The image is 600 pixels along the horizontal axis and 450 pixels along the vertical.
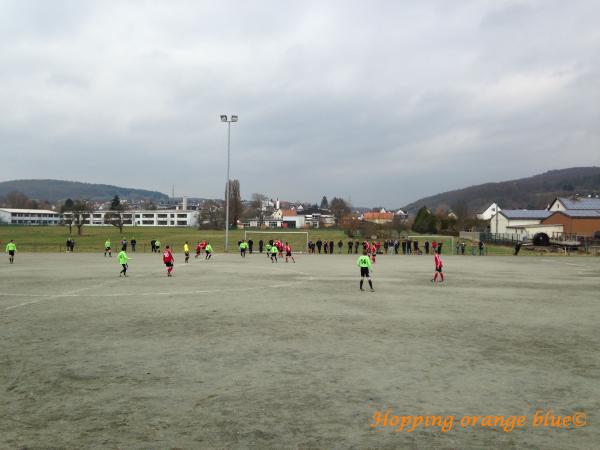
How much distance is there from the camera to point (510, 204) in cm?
19588

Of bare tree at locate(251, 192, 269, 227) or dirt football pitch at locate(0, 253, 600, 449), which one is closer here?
dirt football pitch at locate(0, 253, 600, 449)

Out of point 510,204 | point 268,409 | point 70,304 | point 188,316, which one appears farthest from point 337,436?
point 510,204

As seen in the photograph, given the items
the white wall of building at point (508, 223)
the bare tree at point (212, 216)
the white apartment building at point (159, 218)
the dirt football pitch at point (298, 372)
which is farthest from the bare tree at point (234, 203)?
the dirt football pitch at point (298, 372)

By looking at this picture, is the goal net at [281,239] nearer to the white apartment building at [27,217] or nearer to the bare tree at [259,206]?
the bare tree at [259,206]

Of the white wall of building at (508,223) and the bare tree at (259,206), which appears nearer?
the white wall of building at (508,223)

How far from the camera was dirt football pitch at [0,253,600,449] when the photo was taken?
20.0ft

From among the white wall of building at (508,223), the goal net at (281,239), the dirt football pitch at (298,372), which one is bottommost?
the dirt football pitch at (298,372)

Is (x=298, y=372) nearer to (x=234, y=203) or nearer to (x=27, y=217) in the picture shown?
(x=234, y=203)

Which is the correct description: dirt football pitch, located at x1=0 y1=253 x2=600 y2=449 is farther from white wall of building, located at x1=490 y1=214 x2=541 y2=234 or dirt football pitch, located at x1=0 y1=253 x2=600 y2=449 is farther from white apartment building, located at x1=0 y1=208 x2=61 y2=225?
white apartment building, located at x1=0 y1=208 x2=61 y2=225

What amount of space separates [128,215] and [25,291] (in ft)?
536

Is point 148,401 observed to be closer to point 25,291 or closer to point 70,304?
point 70,304

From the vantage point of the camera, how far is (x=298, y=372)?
8.59 meters

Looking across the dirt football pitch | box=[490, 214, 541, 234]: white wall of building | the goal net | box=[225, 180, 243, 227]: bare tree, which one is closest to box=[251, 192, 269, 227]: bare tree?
box=[225, 180, 243, 227]: bare tree

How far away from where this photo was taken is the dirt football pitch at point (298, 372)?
240 inches
